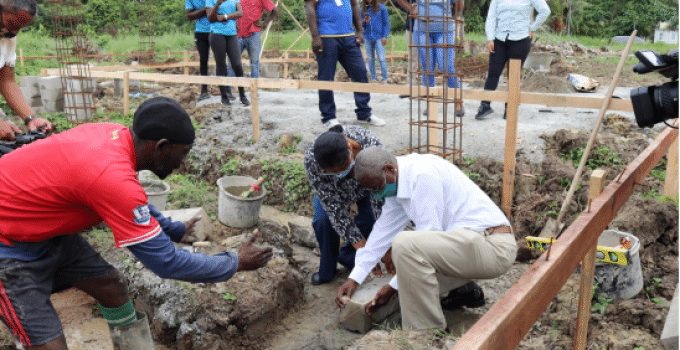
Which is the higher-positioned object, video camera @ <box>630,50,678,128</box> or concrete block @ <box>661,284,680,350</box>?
video camera @ <box>630,50,678,128</box>

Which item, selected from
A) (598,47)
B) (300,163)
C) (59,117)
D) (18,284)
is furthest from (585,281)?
(598,47)

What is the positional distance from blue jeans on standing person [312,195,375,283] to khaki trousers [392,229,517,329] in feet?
3.88

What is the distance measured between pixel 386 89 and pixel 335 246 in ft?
6.54

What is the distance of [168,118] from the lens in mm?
2611

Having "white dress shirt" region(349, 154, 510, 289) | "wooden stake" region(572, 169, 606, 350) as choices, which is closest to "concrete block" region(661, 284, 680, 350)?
"wooden stake" region(572, 169, 606, 350)

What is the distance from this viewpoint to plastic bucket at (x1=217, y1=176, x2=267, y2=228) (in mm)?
5555

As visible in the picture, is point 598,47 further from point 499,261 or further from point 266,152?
point 499,261

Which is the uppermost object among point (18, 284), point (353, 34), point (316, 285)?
point (353, 34)

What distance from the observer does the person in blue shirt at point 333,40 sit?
22.8ft

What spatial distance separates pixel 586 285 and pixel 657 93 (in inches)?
49.6

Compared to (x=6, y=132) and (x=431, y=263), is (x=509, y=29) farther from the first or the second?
(x=6, y=132)

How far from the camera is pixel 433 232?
3588mm

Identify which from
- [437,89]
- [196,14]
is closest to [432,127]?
[437,89]

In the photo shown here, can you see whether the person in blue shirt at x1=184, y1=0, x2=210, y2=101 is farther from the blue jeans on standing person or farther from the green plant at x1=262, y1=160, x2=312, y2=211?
the blue jeans on standing person
